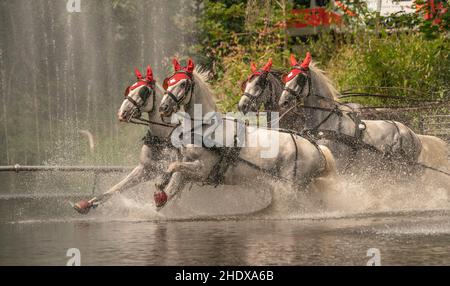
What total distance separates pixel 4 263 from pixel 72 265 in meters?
0.79

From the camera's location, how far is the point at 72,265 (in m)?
10.8

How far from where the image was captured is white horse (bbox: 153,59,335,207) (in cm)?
1510

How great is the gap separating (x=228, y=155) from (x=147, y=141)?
1.12 m

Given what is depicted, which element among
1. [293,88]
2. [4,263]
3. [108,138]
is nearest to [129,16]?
[108,138]

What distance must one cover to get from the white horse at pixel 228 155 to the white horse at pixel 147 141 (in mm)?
442

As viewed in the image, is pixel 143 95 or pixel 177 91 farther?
pixel 143 95

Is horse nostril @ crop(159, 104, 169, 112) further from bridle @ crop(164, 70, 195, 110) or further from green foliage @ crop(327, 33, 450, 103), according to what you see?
green foliage @ crop(327, 33, 450, 103)

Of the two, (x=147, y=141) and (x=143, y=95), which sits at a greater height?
(x=143, y=95)

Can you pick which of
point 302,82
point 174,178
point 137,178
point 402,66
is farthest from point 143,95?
point 402,66

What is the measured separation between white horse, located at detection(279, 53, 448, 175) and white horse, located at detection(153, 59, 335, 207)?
0.44 meters

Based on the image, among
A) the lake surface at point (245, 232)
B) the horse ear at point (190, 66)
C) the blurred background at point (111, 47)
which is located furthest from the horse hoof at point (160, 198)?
the blurred background at point (111, 47)

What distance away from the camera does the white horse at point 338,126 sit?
1616 centimetres

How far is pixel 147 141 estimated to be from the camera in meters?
15.8

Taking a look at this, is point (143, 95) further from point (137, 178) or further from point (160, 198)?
point (160, 198)
